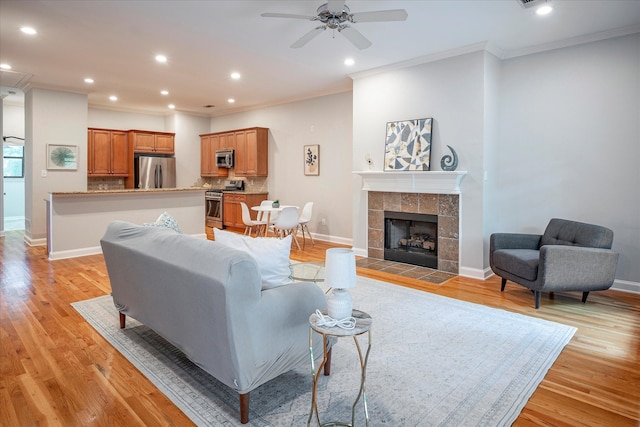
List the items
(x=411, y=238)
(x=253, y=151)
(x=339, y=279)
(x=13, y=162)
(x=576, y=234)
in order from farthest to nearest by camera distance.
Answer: (x=13, y=162), (x=253, y=151), (x=411, y=238), (x=576, y=234), (x=339, y=279)

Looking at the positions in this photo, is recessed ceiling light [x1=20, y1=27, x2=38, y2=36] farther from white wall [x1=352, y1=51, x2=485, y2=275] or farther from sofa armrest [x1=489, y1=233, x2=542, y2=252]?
sofa armrest [x1=489, y1=233, x2=542, y2=252]

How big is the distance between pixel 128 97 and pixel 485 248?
23.7 ft

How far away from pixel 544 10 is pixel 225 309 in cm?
398

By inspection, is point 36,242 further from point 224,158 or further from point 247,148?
point 247,148

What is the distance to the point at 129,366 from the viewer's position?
8.45ft

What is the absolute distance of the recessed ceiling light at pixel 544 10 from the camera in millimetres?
3579

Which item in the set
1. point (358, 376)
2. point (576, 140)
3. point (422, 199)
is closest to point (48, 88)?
point (422, 199)

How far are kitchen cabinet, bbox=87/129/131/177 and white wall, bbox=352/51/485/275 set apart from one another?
20.0 ft

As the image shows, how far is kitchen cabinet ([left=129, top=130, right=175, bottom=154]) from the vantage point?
29.0 feet

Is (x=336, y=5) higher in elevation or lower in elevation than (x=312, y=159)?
higher

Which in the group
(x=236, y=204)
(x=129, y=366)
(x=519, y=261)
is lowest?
(x=129, y=366)

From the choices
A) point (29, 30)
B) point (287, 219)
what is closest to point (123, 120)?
point (29, 30)

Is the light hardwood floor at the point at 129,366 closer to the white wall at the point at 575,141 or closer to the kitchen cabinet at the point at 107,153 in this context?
the white wall at the point at 575,141

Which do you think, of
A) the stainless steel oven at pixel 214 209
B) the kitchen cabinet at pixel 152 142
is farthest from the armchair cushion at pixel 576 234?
the kitchen cabinet at pixel 152 142
